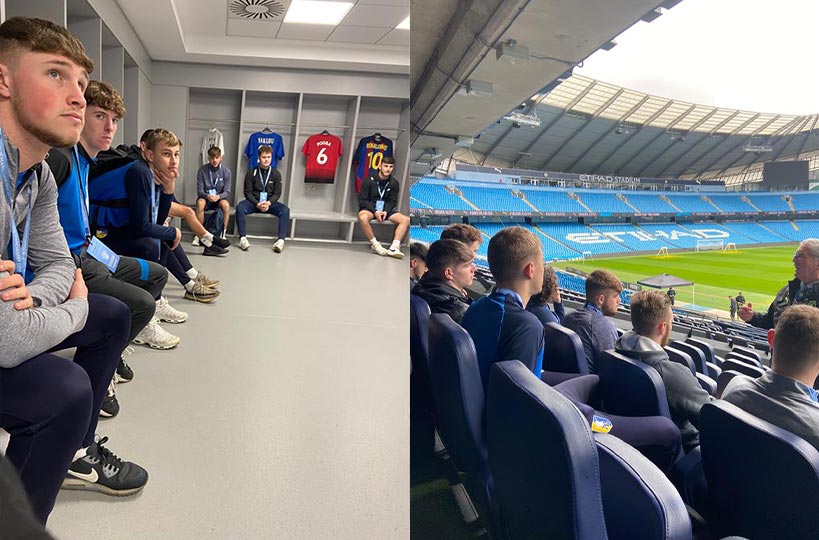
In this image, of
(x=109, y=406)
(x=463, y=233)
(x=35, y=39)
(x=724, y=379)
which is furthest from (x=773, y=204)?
(x=109, y=406)

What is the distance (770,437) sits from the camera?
0.30 m

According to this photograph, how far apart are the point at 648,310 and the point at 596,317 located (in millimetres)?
65

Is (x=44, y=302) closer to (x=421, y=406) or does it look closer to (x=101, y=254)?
(x=101, y=254)

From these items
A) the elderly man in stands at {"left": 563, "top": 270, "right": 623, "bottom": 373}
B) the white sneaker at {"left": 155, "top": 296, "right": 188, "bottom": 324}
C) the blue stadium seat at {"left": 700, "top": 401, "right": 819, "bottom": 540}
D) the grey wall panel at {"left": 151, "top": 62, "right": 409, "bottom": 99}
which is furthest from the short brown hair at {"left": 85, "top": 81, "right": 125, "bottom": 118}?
the blue stadium seat at {"left": 700, "top": 401, "right": 819, "bottom": 540}

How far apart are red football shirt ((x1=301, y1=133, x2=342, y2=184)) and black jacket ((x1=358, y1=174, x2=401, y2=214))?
0.07m

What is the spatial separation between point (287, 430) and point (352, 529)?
7.3 inches

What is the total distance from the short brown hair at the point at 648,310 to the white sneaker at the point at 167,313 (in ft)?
2.16

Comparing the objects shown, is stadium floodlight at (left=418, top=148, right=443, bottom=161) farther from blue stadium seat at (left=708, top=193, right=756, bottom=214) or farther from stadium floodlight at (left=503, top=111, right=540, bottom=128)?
blue stadium seat at (left=708, top=193, right=756, bottom=214)

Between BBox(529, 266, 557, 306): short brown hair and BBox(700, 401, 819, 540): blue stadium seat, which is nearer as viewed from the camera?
BBox(700, 401, 819, 540): blue stadium seat

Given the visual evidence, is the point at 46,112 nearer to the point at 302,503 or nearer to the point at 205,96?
the point at 205,96

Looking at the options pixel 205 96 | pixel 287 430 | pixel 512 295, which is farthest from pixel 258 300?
pixel 512 295

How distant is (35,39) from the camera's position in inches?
13.7

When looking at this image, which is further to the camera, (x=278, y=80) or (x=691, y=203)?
(x=278, y=80)

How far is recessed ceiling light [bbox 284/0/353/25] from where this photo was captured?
0.67 m
